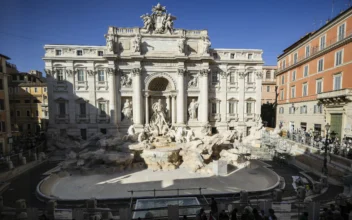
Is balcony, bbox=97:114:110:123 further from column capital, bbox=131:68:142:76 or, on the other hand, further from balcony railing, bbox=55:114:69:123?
column capital, bbox=131:68:142:76

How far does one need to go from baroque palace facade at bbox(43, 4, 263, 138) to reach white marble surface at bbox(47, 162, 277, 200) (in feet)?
30.7

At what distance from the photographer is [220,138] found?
59.7 ft

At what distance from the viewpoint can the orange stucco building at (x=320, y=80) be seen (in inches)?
736

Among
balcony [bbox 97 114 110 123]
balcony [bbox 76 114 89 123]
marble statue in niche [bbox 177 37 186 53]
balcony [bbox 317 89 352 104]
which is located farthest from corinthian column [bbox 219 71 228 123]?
balcony [bbox 76 114 89 123]

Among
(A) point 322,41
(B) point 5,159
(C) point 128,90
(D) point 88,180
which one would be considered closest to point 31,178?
(B) point 5,159

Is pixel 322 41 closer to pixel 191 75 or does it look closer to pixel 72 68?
pixel 191 75

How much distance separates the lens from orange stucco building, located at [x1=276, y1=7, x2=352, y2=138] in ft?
61.4

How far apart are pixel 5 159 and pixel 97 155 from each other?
780 centimetres

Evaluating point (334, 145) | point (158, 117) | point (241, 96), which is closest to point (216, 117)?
point (241, 96)

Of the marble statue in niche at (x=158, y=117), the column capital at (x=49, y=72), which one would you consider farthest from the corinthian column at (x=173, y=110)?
the column capital at (x=49, y=72)

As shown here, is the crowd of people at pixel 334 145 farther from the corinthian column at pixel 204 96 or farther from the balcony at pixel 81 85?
the balcony at pixel 81 85

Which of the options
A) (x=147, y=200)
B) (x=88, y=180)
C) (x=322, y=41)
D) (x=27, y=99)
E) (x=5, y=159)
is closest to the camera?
(x=147, y=200)

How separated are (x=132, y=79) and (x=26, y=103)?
83.6ft

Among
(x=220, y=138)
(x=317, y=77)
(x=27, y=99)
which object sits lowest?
(x=220, y=138)
